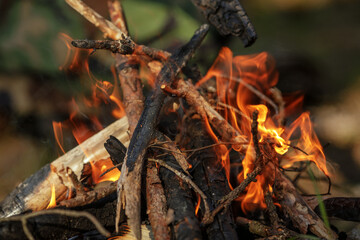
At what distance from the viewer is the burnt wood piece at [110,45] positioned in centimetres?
278

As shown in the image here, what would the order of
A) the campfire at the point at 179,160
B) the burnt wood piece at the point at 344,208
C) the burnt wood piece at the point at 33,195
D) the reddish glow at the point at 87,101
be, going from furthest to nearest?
the reddish glow at the point at 87,101 → the burnt wood piece at the point at 33,195 → the burnt wood piece at the point at 344,208 → the campfire at the point at 179,160

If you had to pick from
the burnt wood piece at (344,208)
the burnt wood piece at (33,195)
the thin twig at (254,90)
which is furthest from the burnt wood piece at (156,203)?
the thin twig at (254,90)

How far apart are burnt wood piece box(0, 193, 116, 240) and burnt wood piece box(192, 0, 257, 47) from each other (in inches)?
121

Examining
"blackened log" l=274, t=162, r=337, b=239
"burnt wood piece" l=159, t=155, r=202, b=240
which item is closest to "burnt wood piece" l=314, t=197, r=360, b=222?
"blackened log" l=274, t=162, r=337, b=239

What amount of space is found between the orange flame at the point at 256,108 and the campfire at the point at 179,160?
0.06ft

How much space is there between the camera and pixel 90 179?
3488mm

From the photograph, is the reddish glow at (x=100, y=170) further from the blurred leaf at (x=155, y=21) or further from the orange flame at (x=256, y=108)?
the blurred leaf at (x=155, y=21)

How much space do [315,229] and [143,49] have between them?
3.08m

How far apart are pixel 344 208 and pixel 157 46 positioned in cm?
387

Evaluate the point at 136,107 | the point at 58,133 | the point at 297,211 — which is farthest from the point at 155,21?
the point at 297,211

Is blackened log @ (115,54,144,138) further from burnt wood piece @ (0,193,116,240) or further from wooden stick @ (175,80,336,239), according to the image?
burnt wood piece @ (0,193,116,240)

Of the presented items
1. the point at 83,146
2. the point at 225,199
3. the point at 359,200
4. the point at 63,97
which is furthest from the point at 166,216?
the point at 63,97

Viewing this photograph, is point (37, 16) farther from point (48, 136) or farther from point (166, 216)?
point (166, 216)

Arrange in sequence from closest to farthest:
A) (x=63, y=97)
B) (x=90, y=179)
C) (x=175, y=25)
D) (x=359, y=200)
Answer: (x=359, y=200)
(x=90, y=179)
(x=63, y=97)
(x=175, y=25)
